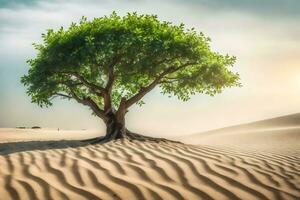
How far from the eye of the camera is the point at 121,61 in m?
16.0

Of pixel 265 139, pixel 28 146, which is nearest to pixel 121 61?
pixel 28 146

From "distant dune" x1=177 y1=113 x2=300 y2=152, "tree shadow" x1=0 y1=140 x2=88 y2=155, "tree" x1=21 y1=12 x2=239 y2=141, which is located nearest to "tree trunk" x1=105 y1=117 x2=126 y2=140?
"tree" x1=21 y1=12 x2=239 y2=141

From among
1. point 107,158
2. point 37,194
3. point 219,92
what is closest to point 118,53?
point 219,92

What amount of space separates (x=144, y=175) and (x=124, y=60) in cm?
914

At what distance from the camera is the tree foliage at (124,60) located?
49.2 ft

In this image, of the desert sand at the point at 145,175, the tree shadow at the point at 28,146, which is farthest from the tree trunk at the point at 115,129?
the desert sand at the point at 145,175

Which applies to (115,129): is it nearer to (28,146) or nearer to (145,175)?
(28,146)

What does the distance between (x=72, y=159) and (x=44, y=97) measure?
29.5 ft

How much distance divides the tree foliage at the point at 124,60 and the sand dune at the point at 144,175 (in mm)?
6140

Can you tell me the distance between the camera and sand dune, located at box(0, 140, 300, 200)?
630 centimetres

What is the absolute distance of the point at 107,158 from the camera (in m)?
8.73

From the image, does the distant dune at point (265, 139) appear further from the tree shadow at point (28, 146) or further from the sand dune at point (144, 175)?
the tree shadow at point (28, 146)

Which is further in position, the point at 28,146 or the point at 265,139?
the point at 265,139

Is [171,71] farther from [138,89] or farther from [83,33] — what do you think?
[83,33]
